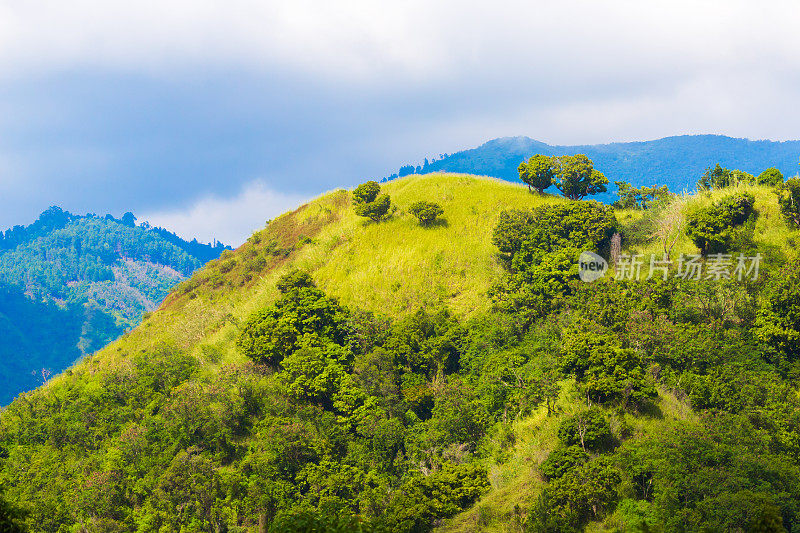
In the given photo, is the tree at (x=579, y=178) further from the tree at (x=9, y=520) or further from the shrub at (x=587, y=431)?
the tree at (x=9, y=520)

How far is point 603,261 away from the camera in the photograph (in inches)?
1665

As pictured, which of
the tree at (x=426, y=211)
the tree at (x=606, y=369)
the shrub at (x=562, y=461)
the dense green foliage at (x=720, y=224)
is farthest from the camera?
the tree at (x=426, y=211)

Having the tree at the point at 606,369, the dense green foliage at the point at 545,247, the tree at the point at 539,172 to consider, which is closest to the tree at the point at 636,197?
the tree at the point at 539,172

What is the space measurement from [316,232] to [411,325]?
71.7ft

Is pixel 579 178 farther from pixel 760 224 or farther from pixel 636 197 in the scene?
pixel 760 224

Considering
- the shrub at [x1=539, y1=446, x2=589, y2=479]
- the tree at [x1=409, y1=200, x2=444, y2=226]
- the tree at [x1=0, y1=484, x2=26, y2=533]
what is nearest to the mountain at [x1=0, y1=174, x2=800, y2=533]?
the shrub at [x1=539, y1=446, x2=589, y2=479]

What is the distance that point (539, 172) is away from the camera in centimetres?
5550

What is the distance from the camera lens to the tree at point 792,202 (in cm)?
3849

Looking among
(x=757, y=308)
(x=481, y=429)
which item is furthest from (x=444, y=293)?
(x=757, y=308)

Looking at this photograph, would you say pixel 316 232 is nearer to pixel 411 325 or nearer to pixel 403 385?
pixel 411 325

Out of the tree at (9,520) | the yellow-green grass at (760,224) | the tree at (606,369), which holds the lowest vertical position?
the tree at (9,520)

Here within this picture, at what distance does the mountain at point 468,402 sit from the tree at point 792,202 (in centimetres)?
74

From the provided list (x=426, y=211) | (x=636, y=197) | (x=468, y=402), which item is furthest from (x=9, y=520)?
(x=636, y=197)

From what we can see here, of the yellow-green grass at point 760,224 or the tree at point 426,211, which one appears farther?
the tree at point 426,211
